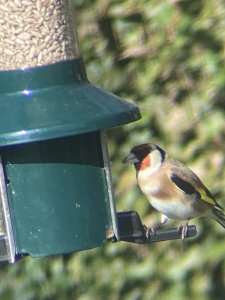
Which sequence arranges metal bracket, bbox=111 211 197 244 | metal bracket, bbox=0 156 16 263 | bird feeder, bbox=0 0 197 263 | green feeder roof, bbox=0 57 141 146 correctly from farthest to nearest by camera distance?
metal bracket, bbox=111 211 197 244 → metal bracket, bbox=0 156 16 263 → bird feeder, bbox=0 0 197 263 → green feeder roof, bbox=0 57 141 146

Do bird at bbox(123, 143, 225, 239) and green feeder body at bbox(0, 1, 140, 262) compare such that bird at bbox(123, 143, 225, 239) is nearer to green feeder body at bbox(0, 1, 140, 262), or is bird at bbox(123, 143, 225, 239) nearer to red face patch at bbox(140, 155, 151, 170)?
red face patch at bbox(140, 155, 151, 170)

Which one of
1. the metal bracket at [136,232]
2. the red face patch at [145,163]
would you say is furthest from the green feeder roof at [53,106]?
the red face patch at [145,163]

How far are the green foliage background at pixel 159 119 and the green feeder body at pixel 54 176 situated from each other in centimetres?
186

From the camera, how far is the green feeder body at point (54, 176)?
393 centimetres

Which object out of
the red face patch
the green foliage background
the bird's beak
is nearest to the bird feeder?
the bird's beak

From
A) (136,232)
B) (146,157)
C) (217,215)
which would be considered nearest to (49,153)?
(136,232)

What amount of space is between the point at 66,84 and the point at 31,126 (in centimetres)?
33

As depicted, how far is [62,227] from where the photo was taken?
3994 millimetres

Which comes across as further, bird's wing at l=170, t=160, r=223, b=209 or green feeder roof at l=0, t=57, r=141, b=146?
bird's wing at l=170, t=160, r=223, b=209

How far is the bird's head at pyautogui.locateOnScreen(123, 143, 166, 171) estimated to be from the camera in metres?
5.06

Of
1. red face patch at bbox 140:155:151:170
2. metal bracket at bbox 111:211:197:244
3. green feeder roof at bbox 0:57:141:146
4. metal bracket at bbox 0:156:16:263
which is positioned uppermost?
green feeder roof at bbox 0:57:141:146

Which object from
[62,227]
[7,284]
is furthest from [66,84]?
[7,284]

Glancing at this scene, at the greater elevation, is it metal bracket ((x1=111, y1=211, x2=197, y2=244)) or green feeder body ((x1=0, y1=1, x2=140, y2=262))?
green feeder body ((x1=0, y1=1, x2=140, y2=262))

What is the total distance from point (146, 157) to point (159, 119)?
0.98 meters
